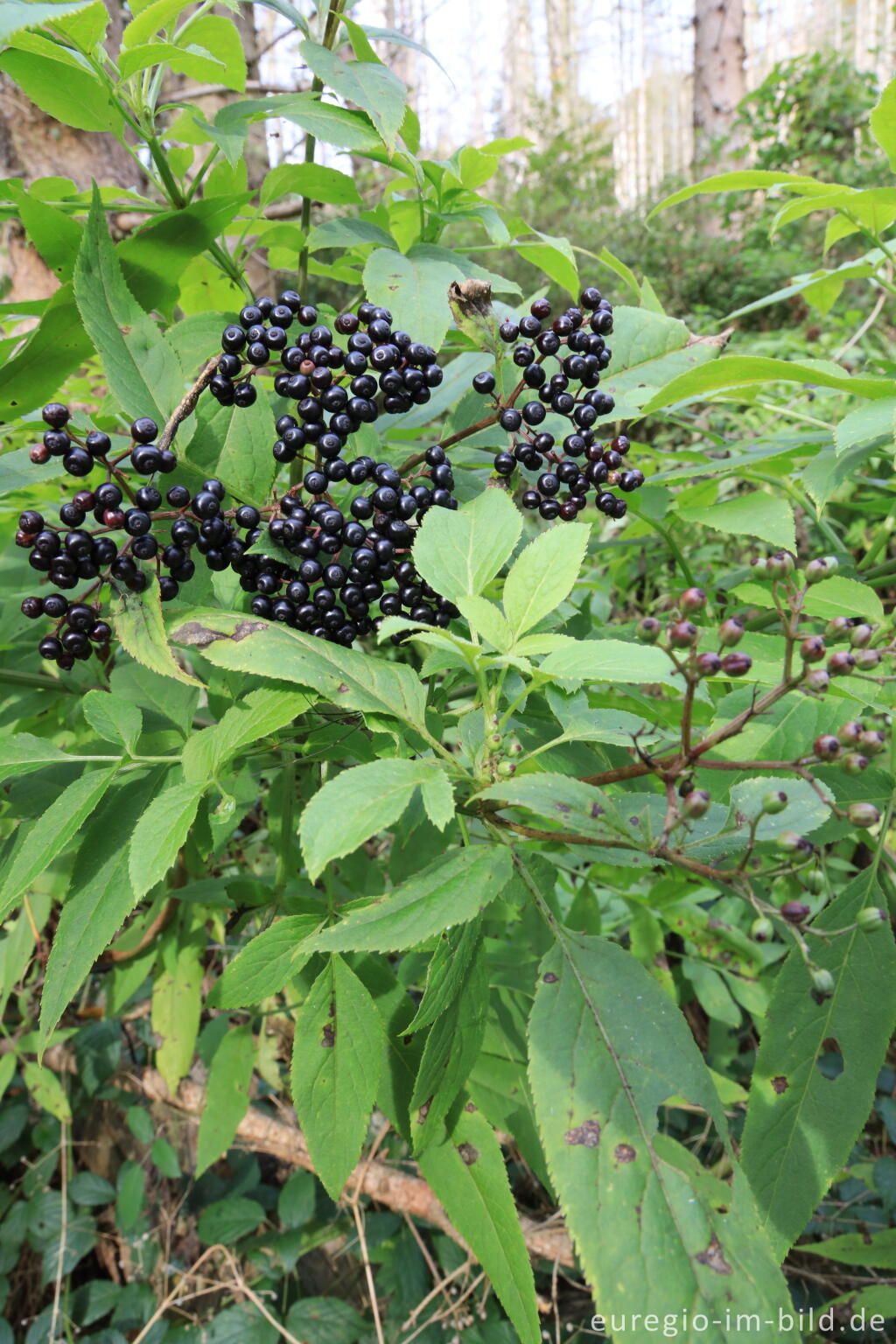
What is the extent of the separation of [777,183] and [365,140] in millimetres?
557

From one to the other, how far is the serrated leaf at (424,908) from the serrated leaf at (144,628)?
246mm

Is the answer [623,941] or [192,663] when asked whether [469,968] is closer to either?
[192,663]

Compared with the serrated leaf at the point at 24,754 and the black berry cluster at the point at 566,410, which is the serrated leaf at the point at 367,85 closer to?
the black berry cluster at the point at 566,410

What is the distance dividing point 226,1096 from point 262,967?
70 centimetres

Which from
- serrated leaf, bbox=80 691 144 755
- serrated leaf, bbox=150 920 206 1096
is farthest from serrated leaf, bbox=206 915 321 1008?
serrated leaf, bbox=150 920 206 1096

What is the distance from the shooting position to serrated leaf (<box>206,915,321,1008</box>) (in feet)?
2.68

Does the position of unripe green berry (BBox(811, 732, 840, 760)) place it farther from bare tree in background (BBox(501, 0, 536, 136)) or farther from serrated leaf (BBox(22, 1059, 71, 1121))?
bare tree in background (BBox(501, 0, 536, 136))

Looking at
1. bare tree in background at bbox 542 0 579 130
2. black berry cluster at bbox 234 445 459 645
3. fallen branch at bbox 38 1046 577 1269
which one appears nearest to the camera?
black berry cluster at bbox 234 445 459 645

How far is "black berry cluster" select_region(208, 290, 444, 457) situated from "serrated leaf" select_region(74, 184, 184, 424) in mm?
50

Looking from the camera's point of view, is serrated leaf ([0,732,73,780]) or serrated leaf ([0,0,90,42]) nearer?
serrated leaf ([0,0,90,42])

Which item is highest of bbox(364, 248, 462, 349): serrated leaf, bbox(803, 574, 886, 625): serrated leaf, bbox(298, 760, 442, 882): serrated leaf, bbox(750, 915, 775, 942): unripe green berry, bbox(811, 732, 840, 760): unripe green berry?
bbox(364, 248, 462, 349): serrated leaf

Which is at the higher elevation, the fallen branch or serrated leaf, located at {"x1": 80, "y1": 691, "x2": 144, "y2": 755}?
serrated leaf, located at {"x1": 80, "y1": 691, "x2": 144, "y2": 755}

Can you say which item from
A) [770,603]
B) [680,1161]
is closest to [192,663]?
[770,603]

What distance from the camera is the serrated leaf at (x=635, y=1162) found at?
0.59 m
